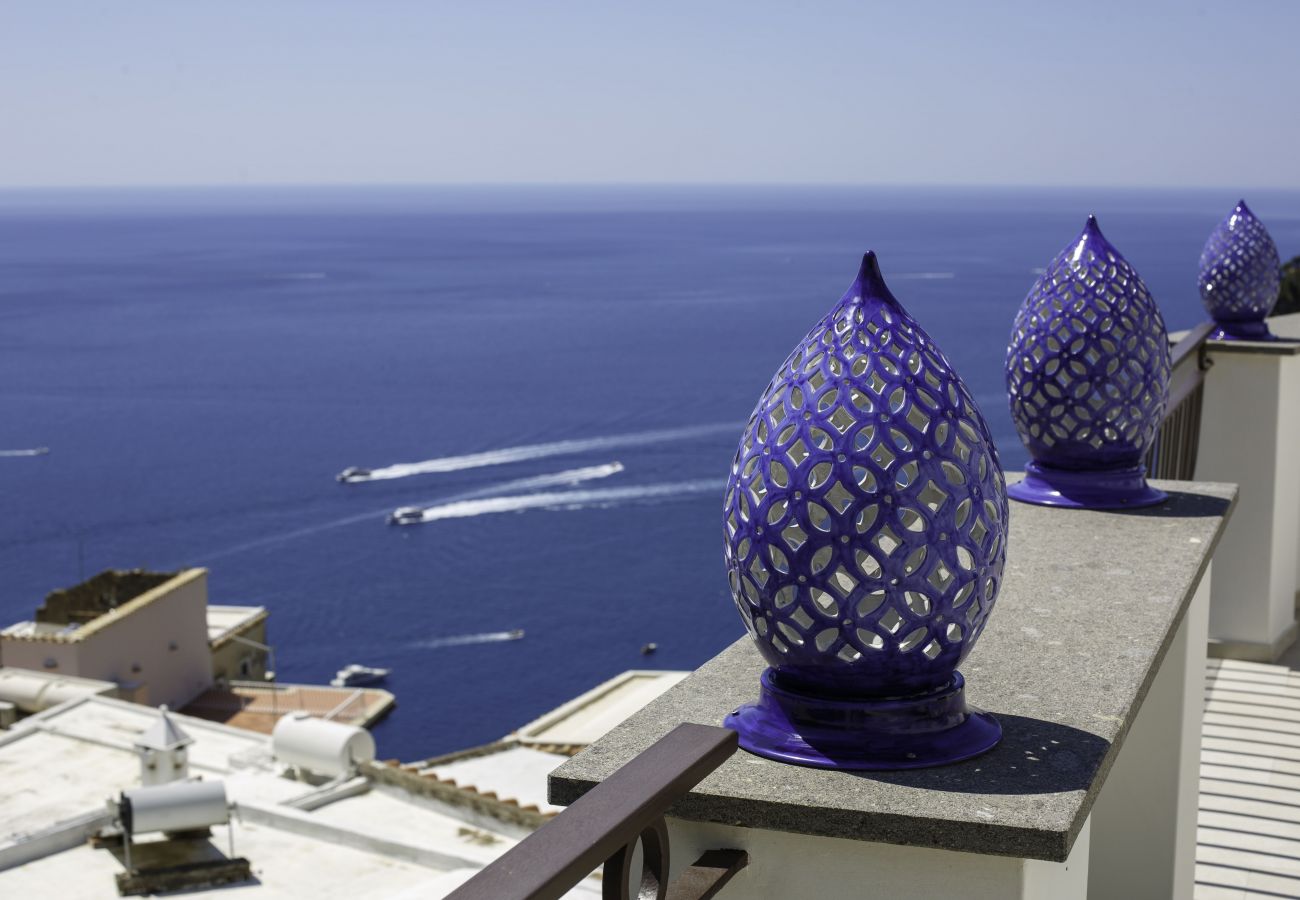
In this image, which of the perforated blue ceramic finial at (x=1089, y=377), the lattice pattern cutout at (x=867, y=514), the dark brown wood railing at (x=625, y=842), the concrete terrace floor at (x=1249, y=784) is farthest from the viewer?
the concrete terrace floor at (x=1249, y=784)

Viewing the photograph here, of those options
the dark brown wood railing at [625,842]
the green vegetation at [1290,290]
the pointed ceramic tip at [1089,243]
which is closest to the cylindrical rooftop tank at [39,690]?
the pointed ceramic tip at [1089,243]

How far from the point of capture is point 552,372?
278 feet

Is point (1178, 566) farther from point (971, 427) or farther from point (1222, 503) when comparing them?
point (971, 427)

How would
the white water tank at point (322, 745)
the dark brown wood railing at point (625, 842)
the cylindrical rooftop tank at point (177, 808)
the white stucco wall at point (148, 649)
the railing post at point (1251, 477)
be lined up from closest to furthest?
1. the dark brown wood railing at point (625, 842)
2. the railing post at point (1251, 477)
3. the cylindrical rooftop tank at point (177, 808)
4. the white water tank at point (322, 745)
5. the white stucco wall at point (148, 649)

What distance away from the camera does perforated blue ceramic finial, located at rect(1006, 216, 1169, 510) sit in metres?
3.33

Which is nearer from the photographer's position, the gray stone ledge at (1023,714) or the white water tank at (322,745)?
the gray stone ledge at (1023,714)

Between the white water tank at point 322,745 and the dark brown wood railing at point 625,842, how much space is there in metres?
15.5

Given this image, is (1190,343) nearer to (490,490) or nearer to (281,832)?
(281,832)

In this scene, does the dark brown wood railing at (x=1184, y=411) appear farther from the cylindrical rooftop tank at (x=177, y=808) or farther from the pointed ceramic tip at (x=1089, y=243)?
the cylindrical rooftop tank at (x=177, y=808)

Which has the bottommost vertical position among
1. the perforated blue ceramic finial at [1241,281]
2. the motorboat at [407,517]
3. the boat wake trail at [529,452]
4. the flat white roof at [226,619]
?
the motorboat at [407,517]

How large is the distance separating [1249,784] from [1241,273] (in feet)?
7.64

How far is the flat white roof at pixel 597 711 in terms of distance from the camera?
25516 millimetres

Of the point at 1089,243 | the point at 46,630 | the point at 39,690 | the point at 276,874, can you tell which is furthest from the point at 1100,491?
the point at 46,630

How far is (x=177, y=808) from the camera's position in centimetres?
1423
